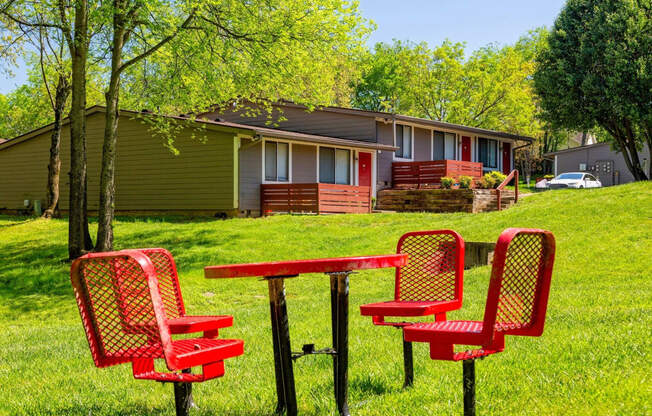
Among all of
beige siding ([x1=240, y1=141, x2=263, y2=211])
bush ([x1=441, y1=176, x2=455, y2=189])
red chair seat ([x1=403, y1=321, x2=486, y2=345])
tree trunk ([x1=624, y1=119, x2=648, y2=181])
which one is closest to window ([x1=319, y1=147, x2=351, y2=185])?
beige siding ([x1=240, y1=141, x2=263, y2=211])

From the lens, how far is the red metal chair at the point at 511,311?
3.96m

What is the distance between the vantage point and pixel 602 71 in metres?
35.8

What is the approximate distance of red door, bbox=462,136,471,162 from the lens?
39.3 meters

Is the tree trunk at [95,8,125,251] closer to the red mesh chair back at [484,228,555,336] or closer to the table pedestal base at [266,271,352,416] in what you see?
the table pedestal base at [266,271,352,416]

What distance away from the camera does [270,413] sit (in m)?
4.90

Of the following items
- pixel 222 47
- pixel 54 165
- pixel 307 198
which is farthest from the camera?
pixel 54 165

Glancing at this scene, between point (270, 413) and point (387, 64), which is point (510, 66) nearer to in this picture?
point (387, 64)

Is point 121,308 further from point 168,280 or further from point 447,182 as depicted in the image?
point 447,182

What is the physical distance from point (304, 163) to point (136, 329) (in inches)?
1028

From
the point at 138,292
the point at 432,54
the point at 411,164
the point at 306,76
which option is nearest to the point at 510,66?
the point at 432,54

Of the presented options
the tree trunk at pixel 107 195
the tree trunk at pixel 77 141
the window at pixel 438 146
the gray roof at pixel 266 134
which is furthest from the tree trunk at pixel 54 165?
the window at pixel 438 146

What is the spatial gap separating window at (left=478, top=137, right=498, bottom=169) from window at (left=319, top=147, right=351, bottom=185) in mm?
12049

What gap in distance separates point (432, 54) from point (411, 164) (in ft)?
78.4

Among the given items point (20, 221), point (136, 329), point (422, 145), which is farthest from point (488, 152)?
point (136, 329)
